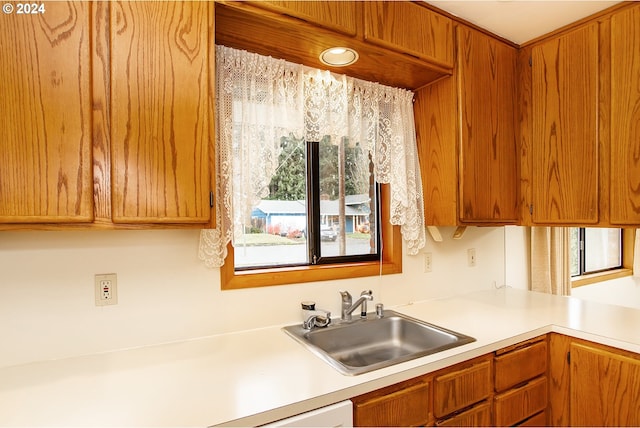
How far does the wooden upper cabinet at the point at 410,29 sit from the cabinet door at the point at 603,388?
1.51 meters

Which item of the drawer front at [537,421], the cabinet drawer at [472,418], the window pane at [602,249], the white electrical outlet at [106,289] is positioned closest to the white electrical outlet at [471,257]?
the drawer front at [537,421]

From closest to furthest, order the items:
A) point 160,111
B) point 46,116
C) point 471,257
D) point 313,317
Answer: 1. point 46,116
2. point 160,111
3. point 313,317
4. point 471,257

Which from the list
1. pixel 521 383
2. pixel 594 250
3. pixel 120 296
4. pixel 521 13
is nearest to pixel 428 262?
pixel 521 383

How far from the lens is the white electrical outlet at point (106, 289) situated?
1.25 metres

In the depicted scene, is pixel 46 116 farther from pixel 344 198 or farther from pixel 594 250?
pixel 594 250

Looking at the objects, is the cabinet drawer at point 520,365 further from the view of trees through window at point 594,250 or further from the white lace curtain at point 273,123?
the view of trees through window at point 594,250

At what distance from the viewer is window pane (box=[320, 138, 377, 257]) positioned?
1838 mm

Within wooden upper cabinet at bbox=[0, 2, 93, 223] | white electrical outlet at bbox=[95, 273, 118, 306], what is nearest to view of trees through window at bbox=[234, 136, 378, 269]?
white electrical outlet at bbox=[95, 273, 118, 306]

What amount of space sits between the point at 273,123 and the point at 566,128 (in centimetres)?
158

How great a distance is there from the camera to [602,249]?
127 inches

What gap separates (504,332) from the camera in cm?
148

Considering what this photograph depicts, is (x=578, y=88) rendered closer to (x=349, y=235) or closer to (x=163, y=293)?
(x=349, y=235)

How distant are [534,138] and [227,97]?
67.8 inches

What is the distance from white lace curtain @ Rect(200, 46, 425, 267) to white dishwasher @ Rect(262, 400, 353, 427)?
0.71 meters
